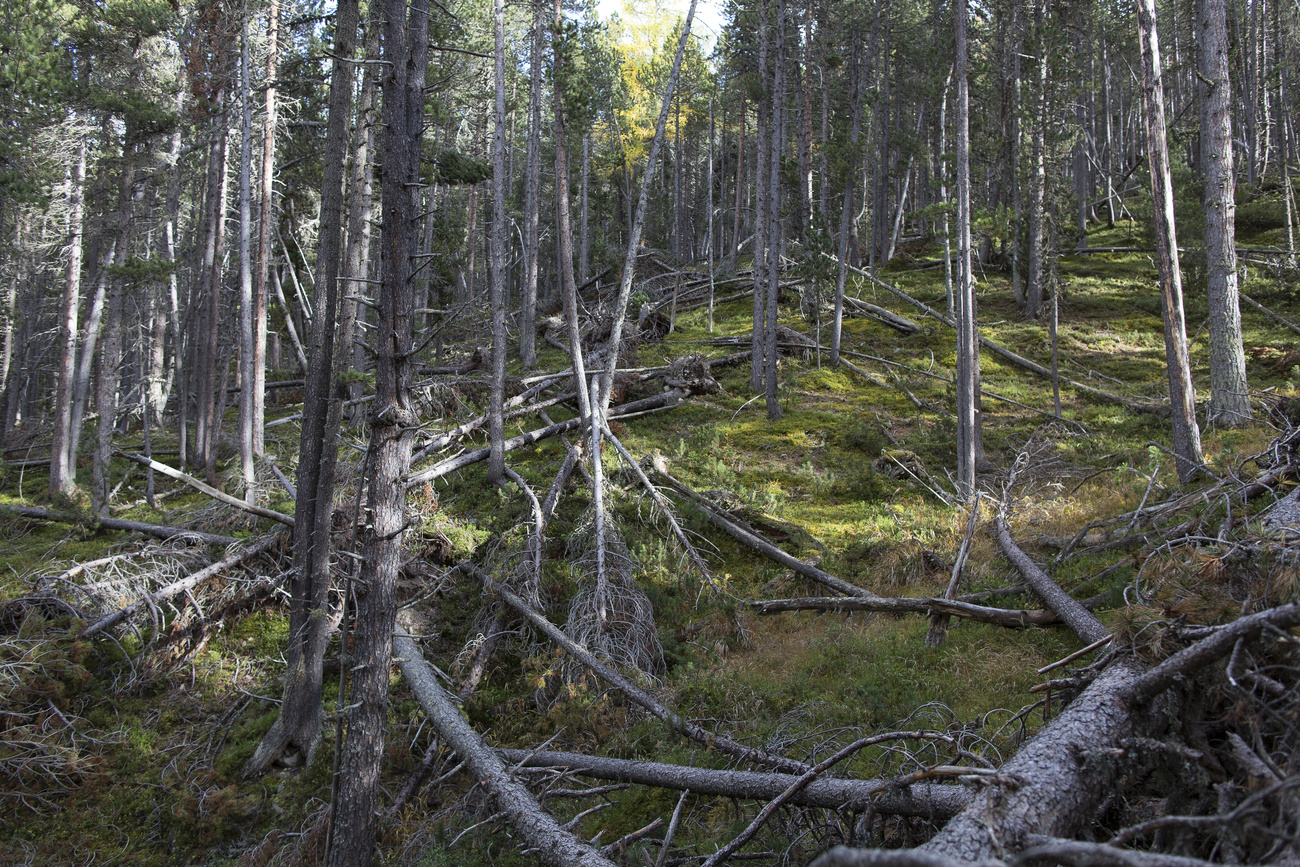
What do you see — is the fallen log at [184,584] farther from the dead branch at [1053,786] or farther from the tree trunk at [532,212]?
the dead branch at [1053,786]

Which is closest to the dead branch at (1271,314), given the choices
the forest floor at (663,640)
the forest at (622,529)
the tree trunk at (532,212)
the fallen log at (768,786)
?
the forest at (622,529)

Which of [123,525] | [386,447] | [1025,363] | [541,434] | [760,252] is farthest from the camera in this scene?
[1025,363]

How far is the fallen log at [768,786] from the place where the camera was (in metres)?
3.50

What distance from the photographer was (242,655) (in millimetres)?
8938

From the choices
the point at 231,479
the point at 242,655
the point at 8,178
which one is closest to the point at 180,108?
the point at 8,178

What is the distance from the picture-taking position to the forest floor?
548cm

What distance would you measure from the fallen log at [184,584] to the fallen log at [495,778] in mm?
2430

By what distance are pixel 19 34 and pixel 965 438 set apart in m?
18.8

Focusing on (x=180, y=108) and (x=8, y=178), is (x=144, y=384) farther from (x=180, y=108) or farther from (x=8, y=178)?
(x=180, y=108)

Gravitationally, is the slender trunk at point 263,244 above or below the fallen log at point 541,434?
above

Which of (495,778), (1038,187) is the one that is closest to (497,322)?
(495,778)

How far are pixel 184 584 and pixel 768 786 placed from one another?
25.6 feet

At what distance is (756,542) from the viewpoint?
10375mm

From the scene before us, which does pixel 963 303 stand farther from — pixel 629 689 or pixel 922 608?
pixel 629 689
